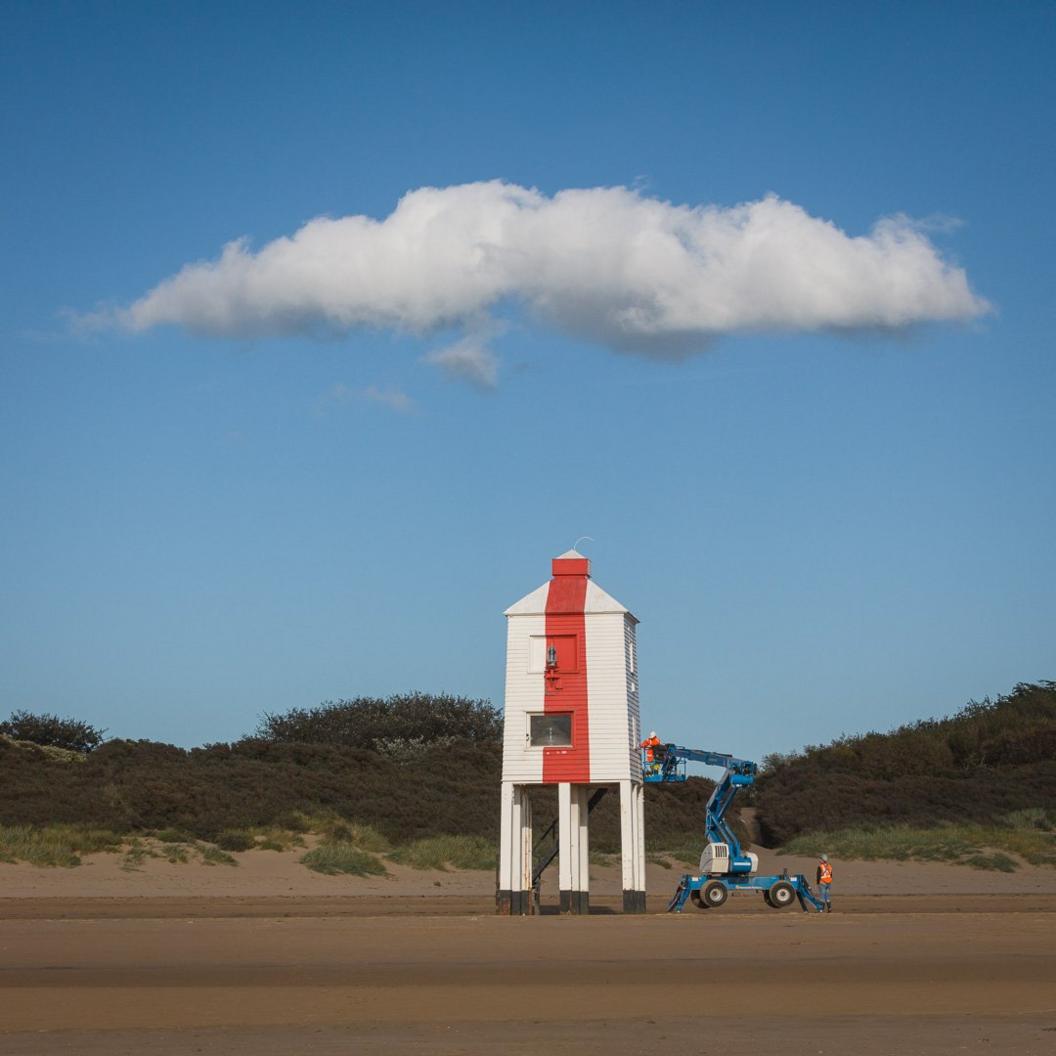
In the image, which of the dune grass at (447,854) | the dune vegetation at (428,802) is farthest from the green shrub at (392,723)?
the dune grass at (447,854)

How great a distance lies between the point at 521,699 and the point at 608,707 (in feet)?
6.26

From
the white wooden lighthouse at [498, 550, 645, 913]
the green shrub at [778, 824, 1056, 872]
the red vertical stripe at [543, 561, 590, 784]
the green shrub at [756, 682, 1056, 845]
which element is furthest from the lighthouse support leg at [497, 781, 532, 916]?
the green shrub at [756, 682, 1056, 845]

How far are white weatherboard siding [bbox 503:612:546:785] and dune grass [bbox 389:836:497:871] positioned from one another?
39.5 feet

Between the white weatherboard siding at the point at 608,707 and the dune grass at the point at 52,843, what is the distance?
51.5 ft

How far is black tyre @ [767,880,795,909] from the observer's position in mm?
33969

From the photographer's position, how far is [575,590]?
33.8 meters

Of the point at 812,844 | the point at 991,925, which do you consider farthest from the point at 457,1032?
the point at 812,844

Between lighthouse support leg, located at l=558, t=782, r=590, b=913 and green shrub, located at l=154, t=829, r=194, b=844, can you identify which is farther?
green shrub, located at l=154, t=829, r=194, b=844

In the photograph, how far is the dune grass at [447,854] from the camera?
44.6m

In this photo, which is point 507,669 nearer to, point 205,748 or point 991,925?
point 991,925

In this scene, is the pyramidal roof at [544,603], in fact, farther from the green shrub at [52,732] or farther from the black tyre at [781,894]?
the green shrub at [52,732]

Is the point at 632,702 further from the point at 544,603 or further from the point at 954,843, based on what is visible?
the point at 954,843

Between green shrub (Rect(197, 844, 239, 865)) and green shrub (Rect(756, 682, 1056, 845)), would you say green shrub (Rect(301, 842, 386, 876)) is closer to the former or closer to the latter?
green shrub (Rect(197, 844, 239, 865))

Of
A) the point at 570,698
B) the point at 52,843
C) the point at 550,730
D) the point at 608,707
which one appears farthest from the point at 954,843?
the point at 52,843
